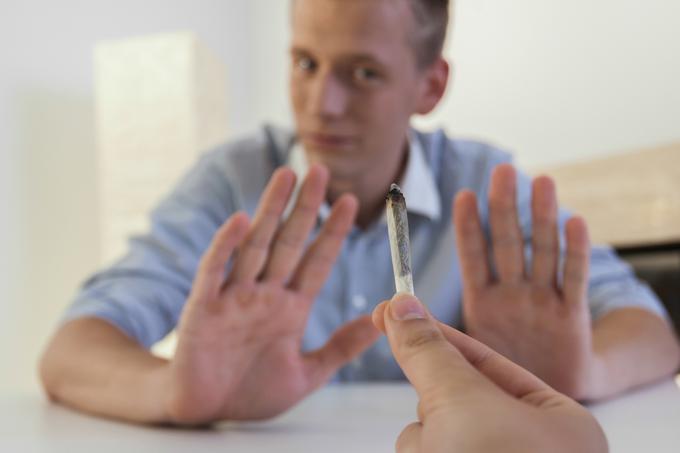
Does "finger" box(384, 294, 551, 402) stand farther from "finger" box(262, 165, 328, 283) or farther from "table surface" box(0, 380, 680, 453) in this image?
"finger" box(262, 165, 328, 283)

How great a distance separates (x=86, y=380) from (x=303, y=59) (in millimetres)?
250

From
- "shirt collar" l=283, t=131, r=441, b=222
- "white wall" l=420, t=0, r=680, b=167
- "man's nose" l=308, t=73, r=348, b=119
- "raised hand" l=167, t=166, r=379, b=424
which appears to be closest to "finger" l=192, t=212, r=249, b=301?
"raised hand" l=167, t=166, r=379, b=424

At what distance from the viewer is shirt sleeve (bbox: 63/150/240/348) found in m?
0.54

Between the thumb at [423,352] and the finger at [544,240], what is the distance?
0.24m

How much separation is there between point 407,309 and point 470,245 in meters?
0.25

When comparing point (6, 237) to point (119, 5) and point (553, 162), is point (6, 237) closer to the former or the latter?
point (119, 5)

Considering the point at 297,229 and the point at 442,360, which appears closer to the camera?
the point at 442,360

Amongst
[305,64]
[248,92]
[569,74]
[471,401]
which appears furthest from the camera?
[248,92]

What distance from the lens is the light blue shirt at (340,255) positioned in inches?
22.0

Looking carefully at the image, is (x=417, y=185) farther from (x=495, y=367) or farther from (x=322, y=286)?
(x=495, y=367)

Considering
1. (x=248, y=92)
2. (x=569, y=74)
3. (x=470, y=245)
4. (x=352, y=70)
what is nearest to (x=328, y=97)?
(x=352, y=70)

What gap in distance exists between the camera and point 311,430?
0.36m

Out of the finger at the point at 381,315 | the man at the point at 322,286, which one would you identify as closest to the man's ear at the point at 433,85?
the man at the point at 322,286

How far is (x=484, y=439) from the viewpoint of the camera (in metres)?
0.16
